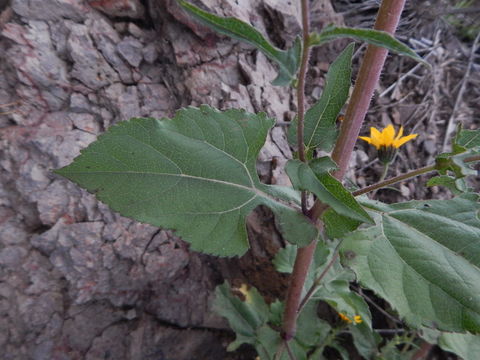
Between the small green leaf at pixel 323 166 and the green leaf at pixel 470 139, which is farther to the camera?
the green leaf at pixel 470 139

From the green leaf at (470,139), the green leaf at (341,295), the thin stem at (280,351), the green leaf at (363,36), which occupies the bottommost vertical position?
the thin stem at (280,351)

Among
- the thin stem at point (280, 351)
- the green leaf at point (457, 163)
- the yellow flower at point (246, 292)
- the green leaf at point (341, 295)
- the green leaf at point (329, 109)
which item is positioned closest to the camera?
the green leaf at point (457, 163)

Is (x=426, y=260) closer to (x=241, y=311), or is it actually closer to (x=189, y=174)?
(x=189, y=174)

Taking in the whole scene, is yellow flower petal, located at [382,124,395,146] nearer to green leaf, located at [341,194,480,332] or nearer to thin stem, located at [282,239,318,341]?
green leaf, located at [341,194,480,332]

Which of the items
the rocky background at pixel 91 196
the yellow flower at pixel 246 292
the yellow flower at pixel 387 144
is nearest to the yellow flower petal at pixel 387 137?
the yellow flower at pixel 387 144

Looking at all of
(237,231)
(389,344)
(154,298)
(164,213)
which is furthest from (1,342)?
(389,344)

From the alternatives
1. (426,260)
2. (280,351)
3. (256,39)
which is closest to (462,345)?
(280,351)

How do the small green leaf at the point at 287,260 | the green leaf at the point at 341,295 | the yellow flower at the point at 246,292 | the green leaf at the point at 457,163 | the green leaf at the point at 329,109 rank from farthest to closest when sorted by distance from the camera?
the yellow flower at the point at 246,292 < the small green leaf at the point at 287,260 < the green leaf at the point at 341,295 < the green leaf at the point at 329,109 < the green leaf at the point at 457,163

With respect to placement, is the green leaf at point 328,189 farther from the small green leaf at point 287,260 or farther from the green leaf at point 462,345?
the green leaf at point 462,345

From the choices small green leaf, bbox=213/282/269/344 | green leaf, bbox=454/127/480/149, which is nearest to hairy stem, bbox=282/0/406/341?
green leaf, bbox=454/127/480/149
